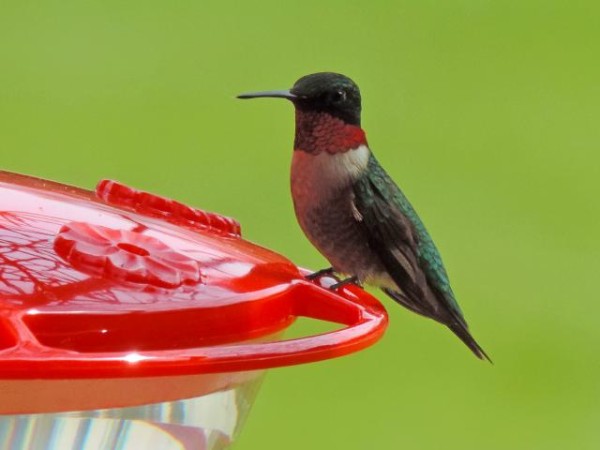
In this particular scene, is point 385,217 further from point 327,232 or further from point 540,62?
point 540,62

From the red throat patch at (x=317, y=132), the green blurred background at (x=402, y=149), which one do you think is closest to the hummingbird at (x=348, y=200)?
the red throat patch at (x=317, y=132)

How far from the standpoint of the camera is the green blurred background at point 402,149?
7.09m

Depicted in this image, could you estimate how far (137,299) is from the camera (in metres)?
1.70

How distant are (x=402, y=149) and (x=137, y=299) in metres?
7.90

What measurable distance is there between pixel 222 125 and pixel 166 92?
2.16 feet

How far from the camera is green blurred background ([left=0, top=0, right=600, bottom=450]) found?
709cm

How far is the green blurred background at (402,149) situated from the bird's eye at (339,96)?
363cm

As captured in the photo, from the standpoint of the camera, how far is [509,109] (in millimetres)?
10234

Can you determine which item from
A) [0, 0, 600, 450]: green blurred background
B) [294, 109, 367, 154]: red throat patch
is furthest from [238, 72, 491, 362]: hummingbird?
[0, 0, 600, 450]: green blurred background

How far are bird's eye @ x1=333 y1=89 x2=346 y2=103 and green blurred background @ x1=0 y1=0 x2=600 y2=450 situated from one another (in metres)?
3.63

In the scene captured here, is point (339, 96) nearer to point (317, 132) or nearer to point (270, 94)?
point (317, 132)

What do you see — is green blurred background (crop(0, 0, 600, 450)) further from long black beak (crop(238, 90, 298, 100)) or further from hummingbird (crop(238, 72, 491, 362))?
long black beak (crop(238, 90, 298, 100))

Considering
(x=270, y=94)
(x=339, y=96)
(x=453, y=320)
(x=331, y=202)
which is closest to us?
(x=270, y=94)

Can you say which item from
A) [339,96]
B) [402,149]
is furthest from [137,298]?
[402,149]
